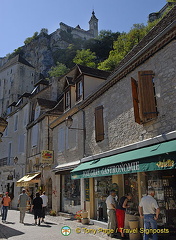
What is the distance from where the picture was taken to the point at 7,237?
734 cm

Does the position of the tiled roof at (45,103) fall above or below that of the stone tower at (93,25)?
below

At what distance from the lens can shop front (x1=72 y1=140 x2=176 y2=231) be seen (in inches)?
232

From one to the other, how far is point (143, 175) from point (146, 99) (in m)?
2.44

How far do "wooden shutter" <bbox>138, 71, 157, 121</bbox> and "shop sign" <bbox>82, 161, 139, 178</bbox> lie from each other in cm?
150

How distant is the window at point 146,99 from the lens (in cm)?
716

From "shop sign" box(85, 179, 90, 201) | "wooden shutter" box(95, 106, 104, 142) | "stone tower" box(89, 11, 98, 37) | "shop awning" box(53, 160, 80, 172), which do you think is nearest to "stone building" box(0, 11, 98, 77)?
"stone tower" box(89, 11, 98, 37)

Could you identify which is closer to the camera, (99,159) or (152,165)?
(152,165)

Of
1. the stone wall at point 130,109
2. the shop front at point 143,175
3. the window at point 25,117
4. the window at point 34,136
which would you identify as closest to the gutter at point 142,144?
the shop front at point 143,175

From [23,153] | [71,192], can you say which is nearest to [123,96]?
[71,192]

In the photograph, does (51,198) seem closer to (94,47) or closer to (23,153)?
(23,153)

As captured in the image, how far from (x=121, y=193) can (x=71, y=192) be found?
516 cm

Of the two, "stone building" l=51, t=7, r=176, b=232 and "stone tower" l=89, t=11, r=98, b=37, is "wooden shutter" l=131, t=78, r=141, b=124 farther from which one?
"stone tower" l=89, t=11, r=98, b=37

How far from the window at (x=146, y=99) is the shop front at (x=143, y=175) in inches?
38.3

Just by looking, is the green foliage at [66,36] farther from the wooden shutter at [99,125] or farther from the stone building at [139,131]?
the stone building at [139,131]
